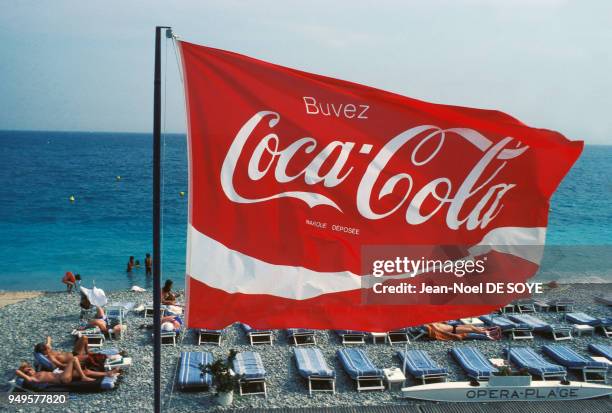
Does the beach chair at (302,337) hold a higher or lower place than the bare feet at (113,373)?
higher

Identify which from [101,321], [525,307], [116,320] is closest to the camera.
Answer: [101,321]

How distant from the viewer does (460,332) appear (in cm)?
1742

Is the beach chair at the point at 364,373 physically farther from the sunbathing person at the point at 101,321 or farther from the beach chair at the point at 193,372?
the sunbathing person at the point at 101,321

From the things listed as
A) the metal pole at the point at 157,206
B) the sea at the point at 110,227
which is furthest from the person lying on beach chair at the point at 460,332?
the metal pole at the point at 157,206

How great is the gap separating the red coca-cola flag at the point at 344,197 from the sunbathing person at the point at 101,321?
12430 mm

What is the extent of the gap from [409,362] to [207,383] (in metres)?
4.98

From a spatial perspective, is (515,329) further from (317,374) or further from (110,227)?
(110,227)

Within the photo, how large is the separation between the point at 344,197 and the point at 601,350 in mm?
13309

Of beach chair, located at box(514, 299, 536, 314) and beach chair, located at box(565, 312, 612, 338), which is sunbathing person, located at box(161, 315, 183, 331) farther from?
beach chair, located at box(565, 312, 612, 338)

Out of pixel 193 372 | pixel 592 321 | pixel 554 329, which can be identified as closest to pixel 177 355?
pixel 193 372

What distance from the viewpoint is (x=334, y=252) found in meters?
6.11

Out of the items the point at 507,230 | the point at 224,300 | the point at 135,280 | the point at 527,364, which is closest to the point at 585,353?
the point at 527,364

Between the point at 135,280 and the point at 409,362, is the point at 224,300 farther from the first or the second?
the point at 135,280

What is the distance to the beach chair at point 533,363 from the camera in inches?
560
